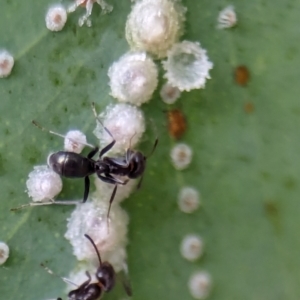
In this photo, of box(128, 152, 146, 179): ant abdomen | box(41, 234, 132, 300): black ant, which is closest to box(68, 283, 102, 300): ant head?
box(41, 234, 132, 300): black ant

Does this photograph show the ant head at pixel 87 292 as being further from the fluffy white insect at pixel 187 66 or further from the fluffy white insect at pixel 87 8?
the fluffy white insect at pixel 87 8

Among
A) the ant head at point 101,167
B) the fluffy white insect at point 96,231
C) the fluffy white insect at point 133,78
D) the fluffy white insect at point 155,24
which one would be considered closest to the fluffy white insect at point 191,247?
the fluffy white insect at point 96,231

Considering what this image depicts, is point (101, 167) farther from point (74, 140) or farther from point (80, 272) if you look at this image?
point (80, 272)

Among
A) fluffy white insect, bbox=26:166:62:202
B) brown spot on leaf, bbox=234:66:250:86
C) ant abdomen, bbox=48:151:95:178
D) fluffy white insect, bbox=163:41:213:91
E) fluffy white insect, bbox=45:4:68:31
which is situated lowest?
fluffy white insect, bbox=26:166:62:202

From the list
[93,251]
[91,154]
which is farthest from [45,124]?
[93,251]

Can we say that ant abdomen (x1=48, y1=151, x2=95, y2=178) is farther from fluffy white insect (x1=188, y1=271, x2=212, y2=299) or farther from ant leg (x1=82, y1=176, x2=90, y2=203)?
fluffy white insect (x1=188, y1=271, x2=212, y2=299)
